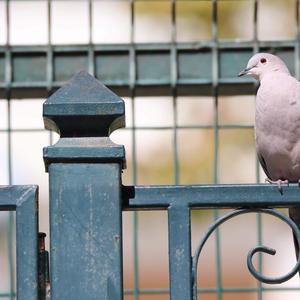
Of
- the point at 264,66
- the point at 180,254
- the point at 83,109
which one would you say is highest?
the point at 264,66

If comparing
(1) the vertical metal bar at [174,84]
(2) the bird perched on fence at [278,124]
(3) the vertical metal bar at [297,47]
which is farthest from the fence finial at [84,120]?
(3) the vertical metal bar at [297,47]

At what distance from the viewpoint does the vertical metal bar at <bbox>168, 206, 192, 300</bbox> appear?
3.16 meters

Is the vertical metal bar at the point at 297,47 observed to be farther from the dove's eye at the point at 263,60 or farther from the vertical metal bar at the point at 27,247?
the vertical metal bar at the point at 27,247

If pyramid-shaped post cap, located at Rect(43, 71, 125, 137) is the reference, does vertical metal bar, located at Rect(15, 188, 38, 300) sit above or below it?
below

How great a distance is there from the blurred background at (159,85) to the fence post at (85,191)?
316cm

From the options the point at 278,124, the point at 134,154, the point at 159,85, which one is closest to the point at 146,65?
the point at 159,85

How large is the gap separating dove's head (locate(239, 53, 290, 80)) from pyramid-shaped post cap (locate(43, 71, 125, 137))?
2463 millimetres

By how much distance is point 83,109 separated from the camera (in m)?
3.16

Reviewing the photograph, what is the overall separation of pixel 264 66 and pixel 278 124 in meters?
0.53

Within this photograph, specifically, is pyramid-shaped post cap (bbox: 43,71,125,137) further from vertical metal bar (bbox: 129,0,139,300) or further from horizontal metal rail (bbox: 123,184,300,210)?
vertical metal bar (bbox: 129,0,139,300)

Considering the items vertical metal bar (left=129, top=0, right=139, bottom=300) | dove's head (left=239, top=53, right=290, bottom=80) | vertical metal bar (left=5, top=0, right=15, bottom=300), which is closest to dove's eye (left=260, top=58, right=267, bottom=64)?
dove's head (left=239, top=53, right=290, bottom=80)

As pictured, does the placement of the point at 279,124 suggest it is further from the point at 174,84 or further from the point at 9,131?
the point at 9,131

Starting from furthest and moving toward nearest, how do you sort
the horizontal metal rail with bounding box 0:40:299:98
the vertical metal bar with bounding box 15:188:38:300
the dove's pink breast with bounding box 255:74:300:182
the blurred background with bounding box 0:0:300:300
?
1. the horizontal metal rail with bounding box 0:40:299:98
2. the blurred background with bounding box 0:0:300:300
3. the dove's pink breast with bounding box 255:74:300:182
4. the vertical metal bar with bounding box 15:188:38:300

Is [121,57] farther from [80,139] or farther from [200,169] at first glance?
[80,139]
